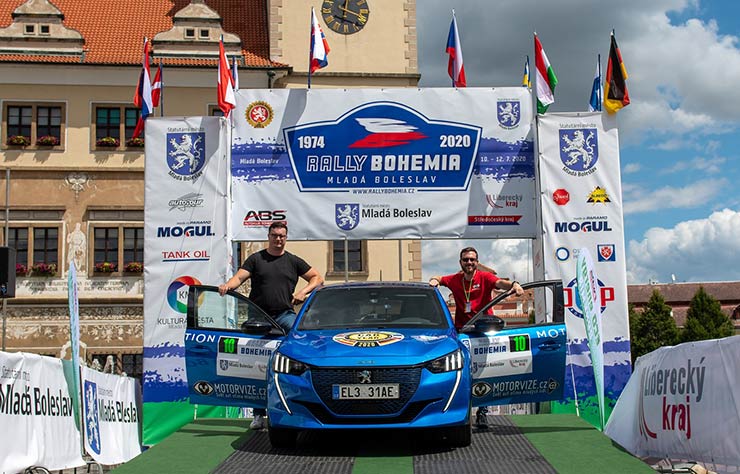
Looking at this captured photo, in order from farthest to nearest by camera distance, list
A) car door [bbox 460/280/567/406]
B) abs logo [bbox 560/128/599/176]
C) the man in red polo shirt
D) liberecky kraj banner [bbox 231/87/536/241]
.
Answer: liberecky kraj banner [bbox 231/87/536/241] → abs logo [bbox 560/128/599/176] → the man in red polo shirt → car door [bbox 460/280/567/406]

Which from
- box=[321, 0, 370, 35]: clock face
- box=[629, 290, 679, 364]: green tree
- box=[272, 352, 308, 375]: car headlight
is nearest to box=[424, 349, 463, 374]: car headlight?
box=[272, 352, 308, 375]: car headlight

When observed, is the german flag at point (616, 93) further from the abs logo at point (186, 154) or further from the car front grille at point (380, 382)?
the car front grille at point (380, 382)

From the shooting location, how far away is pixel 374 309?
28.4 ft

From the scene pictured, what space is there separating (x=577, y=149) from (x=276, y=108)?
4.41m

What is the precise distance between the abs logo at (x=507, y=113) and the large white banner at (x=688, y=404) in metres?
4.37

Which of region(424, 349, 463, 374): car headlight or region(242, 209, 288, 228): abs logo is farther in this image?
region(242, 209, 288, 228): abs logo

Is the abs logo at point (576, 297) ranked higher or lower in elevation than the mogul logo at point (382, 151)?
lower

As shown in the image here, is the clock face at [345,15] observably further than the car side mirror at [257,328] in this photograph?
Yes

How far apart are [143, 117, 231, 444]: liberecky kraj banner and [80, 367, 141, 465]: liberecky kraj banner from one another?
1.44ft

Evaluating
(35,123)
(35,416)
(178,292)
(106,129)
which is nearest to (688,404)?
(35,416)

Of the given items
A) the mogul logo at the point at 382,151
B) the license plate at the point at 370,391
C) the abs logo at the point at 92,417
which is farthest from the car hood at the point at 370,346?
the mogul logo at the point at 382,151

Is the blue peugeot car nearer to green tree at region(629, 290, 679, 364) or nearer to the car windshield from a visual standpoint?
the car windshield

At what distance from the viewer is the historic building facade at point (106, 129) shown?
31.3 meters

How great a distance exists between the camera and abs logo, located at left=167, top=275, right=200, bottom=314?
12484 mm
